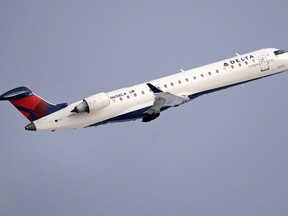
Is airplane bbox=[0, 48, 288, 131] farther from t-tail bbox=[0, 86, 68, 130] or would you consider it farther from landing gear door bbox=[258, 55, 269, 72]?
landing gear door bbox=[258, 55, 269, 72]

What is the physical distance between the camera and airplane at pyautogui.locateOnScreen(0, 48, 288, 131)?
172ft

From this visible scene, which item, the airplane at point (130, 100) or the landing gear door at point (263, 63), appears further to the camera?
the landing gear door at point (263, 63)

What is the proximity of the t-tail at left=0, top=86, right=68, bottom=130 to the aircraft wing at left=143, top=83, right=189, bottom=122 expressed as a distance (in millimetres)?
5559

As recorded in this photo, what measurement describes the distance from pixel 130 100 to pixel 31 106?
20.1ft

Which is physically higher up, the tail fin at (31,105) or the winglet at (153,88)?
the tail fin at (31,105)

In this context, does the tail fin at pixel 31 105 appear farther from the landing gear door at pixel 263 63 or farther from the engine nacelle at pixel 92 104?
the landing gear door at pixel 263 63

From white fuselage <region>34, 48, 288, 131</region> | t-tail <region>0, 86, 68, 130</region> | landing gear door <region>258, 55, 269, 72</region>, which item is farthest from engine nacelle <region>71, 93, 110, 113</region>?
landing gear door <region>258, 55, 269, 72</region>

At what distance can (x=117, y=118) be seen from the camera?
176 feet

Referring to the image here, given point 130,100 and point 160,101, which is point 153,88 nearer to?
point 160,101

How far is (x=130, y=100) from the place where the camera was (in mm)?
53406

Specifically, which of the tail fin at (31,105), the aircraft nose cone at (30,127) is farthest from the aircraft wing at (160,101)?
the aircraft nose cone at (30,127)

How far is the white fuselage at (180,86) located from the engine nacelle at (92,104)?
38 centimetres

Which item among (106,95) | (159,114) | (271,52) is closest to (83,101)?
(106,95)

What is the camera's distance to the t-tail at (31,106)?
5247cm
